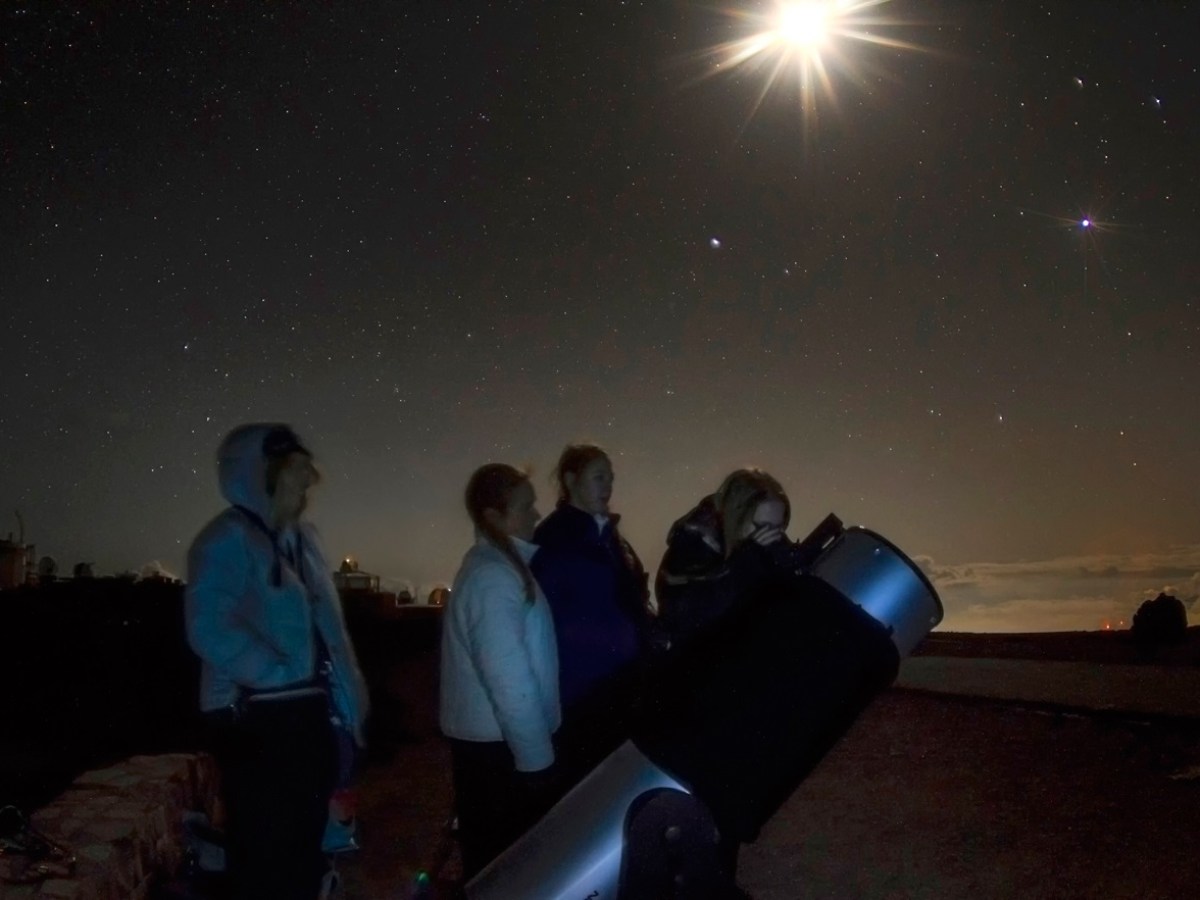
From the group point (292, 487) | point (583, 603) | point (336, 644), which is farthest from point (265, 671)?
point (583, 603)

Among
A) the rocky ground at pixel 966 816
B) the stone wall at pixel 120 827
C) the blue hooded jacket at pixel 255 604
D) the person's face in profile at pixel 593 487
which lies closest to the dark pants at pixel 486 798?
the blue hooded jacket at pixel 255 604

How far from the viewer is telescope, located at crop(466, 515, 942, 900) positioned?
4.18 feet

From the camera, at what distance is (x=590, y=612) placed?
3039 mm

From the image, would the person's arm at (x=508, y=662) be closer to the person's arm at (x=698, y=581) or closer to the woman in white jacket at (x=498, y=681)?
the woman in white jacket at (x=498, y=681)

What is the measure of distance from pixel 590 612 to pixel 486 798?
0.63 metres

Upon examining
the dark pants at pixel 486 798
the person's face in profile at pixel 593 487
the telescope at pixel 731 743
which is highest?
the person's face in profile at pixel 593 487

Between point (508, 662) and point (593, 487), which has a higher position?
point (593, 487)

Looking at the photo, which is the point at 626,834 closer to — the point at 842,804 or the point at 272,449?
the point at 272,449

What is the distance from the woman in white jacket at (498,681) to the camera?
258 cm

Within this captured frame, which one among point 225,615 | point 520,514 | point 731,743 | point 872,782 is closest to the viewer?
point 731,743

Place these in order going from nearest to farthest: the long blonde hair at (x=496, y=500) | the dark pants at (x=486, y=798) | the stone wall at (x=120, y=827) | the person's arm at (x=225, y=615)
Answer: the person's arm at (x=225, y=615) < the dark pants at (x=486, y=798) < the long blonde hair at (x=496, y=500) < the stone wall at (x=120, y=827)

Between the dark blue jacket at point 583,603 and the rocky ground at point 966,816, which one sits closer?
the dark blue jacket at point 583,603

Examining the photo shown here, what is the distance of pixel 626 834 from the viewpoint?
1.27m

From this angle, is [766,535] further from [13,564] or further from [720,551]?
[13,564]
